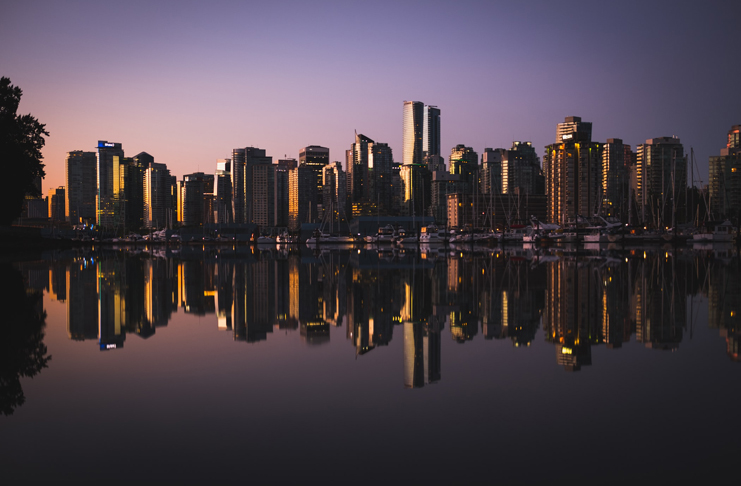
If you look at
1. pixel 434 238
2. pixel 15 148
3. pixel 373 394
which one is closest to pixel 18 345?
pixel 373 394

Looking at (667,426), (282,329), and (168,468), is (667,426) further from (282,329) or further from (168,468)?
(282,329)

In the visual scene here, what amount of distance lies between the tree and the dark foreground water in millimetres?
44147

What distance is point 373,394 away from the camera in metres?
8.29

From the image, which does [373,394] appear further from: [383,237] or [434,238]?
[383,237]

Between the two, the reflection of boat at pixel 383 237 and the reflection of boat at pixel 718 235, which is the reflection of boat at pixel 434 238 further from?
the reflection of boat at pixel 718 235

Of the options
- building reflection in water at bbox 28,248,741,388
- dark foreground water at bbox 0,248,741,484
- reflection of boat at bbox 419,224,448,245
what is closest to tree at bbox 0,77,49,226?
building reflection in water at bbox 28,248,741,388

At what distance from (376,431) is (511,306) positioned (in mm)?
11730

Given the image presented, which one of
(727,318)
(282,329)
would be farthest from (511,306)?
(282,329)

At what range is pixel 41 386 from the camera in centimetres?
879

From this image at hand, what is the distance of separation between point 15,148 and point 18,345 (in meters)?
51.3

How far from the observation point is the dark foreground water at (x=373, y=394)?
19.1 ft

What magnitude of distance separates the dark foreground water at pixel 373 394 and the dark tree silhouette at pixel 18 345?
50mm

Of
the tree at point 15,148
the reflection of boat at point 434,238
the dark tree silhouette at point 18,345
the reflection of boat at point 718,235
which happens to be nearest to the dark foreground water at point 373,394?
the dark tree silhouette at point 18,345

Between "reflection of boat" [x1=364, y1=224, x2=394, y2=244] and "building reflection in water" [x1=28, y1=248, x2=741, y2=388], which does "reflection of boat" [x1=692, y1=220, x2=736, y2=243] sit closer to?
"reflection of boat" [x1=364, y1=224, x2=394, y2=244]
